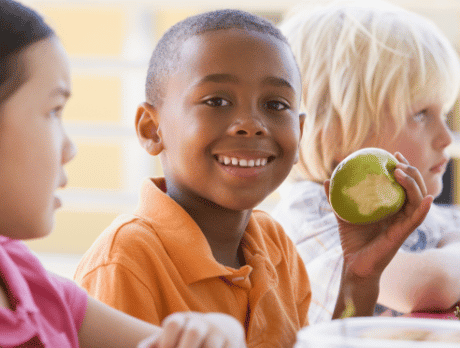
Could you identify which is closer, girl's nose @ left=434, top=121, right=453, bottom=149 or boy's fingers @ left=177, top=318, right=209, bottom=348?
boy's fingers @ left=177, top=318, right=209, bottom=348

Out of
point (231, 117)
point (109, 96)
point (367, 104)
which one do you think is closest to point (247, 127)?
point (231, 117)

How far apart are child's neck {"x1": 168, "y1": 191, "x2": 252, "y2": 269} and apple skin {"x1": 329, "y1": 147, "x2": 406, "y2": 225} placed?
155 millimetres

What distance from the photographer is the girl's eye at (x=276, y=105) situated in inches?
33.7

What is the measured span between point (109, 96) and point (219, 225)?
→ 2.79 m

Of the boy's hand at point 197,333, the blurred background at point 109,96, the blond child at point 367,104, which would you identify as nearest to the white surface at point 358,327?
the boy's hand at point 197,333

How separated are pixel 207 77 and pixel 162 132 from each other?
124 millimetres

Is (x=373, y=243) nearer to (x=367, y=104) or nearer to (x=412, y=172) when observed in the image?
(x=412, y=172)

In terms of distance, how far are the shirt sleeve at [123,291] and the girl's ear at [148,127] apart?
233 millimetres

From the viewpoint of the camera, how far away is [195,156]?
0.83m

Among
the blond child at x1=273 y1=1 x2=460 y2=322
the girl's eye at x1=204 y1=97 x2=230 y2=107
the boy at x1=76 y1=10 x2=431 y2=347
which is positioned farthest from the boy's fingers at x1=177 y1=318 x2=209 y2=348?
the blond child at x1=273 y1=1 x2=460 y2=322

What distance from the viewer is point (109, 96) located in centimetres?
354

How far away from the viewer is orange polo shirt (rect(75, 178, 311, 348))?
74 centimetres

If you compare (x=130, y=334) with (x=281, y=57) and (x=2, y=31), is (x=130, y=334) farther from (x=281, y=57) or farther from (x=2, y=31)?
(x=281, y=57)

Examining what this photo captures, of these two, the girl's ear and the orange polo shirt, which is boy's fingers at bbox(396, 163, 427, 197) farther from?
the girl's ear
